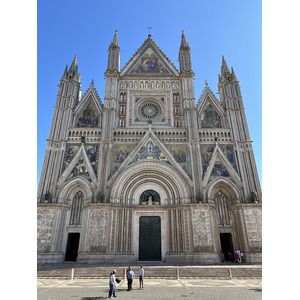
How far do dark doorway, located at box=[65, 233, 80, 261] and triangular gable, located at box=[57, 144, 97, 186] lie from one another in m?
4.60

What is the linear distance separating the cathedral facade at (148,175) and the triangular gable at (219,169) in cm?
9

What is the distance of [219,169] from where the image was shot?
19.9m

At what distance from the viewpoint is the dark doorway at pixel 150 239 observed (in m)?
17.8

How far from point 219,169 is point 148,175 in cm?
654

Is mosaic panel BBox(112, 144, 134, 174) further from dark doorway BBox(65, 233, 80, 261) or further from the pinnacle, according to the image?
the pinnacle

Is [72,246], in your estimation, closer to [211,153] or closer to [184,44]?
[211,153]

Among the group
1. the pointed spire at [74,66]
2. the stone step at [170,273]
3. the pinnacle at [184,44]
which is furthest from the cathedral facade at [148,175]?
the pinnacle at [184,44]

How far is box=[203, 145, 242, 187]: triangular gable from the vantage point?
762 inches

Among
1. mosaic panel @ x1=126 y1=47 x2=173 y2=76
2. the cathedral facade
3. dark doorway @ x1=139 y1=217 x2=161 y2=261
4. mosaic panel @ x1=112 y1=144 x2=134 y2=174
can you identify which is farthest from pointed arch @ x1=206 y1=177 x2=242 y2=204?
mosaic panel @ x1=126 y1=47 x2=173 y2=76

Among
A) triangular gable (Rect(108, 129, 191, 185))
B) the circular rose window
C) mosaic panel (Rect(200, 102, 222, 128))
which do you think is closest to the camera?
triangular gable (Rect(108, 129, 191, 185))

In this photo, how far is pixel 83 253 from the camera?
16562mm

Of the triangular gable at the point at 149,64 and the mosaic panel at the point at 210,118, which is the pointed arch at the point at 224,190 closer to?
the mosaic panel at the point at 210,118

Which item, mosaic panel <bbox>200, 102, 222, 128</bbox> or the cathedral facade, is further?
mosaic panel <bbox>200, 102, 222, 128</bbox>
